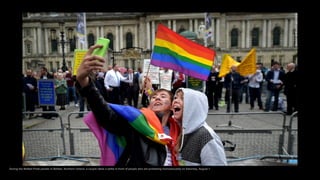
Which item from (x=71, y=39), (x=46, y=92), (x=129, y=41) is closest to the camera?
(x=71, y=39)

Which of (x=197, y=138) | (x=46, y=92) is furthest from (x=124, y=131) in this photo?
(x=46, y=92)

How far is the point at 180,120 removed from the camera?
6.32ft

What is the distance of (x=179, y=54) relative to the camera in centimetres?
231

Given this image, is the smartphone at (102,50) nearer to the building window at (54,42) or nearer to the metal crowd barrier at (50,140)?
the building window at (54,42)

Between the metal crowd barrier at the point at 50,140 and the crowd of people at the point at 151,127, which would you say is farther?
the metal crowd barrier at the point at 50,140

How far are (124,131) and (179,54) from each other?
0.92 m

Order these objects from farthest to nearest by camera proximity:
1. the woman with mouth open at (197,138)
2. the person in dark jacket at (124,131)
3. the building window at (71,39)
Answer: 1. the building window at (71,39)
2. the woman with mouth open at (197,138)
3. the person in dark jacket at (124,131)

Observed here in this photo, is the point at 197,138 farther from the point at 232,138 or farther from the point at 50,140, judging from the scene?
the point at 50,140

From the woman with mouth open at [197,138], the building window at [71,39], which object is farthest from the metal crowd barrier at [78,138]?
the woman with mouth open at [197,138]

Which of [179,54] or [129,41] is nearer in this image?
[179,54]

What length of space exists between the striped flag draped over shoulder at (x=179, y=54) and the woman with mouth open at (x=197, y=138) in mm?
505

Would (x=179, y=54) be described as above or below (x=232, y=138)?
above

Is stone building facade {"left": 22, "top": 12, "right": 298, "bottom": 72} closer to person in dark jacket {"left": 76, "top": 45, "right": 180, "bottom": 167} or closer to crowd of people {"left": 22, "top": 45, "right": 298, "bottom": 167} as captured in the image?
crowd of people {"left": 22, "top": 45, "right": 298, "bottom": 167}

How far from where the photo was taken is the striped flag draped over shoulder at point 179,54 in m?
2.20
